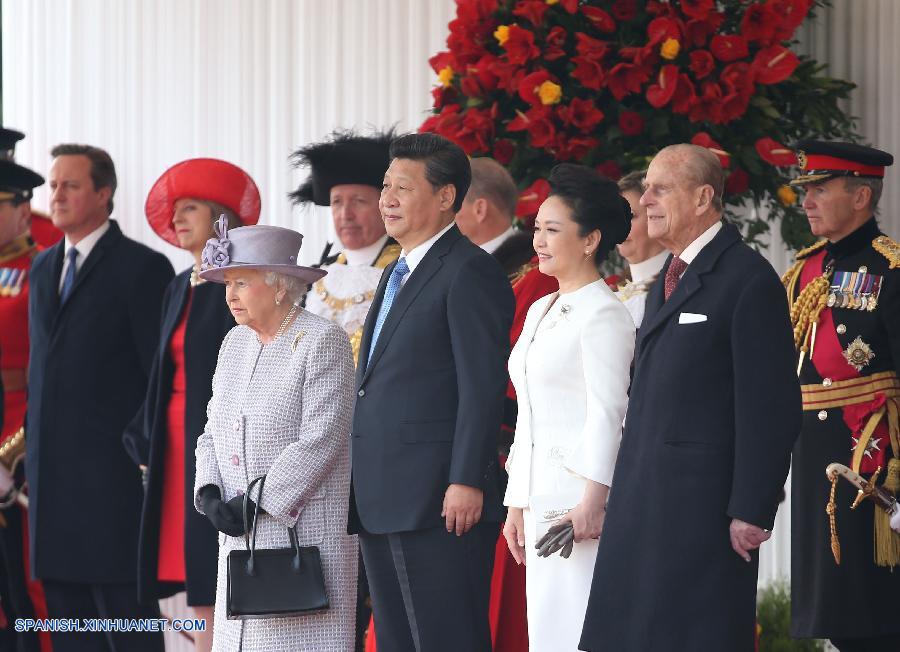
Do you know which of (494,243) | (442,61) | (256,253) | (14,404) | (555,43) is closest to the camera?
(256,253)

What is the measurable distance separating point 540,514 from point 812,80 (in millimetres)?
2467

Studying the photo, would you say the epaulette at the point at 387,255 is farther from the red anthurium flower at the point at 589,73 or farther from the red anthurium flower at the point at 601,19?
the red anthurium flower at the point at 601,19

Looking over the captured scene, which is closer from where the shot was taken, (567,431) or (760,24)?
(567,431)

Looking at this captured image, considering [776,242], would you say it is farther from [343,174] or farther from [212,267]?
[212,267]

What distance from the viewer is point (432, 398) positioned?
4012 millimetres

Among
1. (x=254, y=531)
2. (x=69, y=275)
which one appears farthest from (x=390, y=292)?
(x=69, y=275)

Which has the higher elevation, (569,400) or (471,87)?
(471,87)

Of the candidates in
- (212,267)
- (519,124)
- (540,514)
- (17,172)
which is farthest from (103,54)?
(540,514)

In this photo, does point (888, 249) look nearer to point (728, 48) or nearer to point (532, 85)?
point (728, 48)

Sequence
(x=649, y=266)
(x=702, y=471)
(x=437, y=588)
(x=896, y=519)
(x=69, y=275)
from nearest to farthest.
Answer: (x=702, y=471) → (x=437, y=588) → (x=896, y=519) → (x=649, y=266) → (x=69, y=275)

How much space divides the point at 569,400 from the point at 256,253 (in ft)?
3.48

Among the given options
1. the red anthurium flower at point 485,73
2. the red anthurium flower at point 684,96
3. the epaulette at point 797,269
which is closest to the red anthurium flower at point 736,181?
the red anthurium flower at point 684,96

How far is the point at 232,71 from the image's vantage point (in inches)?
283

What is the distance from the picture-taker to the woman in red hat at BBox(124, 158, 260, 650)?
5.20 metres
